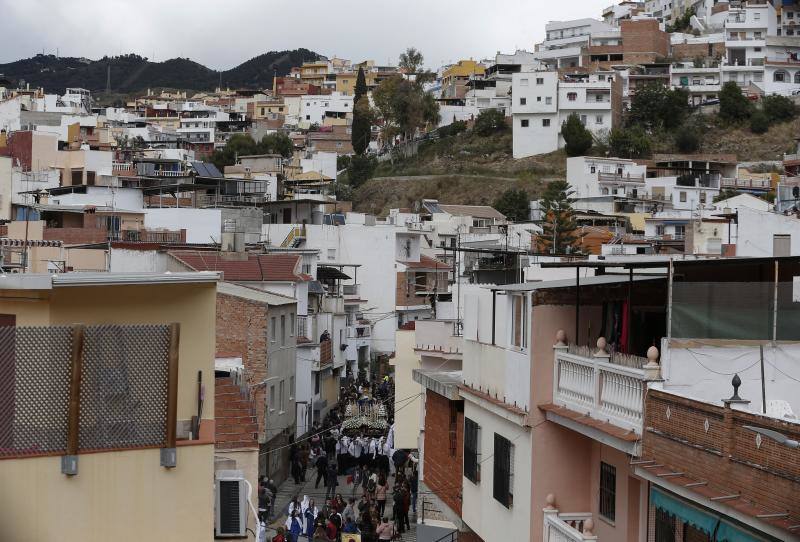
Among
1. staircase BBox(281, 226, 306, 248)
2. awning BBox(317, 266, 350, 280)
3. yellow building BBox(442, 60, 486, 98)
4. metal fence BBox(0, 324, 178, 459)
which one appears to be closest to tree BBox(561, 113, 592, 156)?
yellow building BBox(442, 60, 486, 98)

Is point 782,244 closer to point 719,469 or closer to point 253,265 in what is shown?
point 253,265

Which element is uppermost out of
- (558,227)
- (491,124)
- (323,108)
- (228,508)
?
(323,108)

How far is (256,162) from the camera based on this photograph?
290 feet

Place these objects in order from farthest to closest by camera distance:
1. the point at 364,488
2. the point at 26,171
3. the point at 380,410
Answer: the point at 26,171, the point at 380,410, the point at 364,488

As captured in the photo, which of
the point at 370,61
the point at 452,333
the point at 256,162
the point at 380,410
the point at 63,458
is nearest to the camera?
the point at 63,458

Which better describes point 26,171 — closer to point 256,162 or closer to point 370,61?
point 256,162

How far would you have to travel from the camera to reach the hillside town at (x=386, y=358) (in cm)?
1102

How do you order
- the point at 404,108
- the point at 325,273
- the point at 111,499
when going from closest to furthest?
the point at 111,499
the point at 325,273
the point at 404,108

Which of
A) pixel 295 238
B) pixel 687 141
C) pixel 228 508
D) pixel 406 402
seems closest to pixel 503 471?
pixel 228 508

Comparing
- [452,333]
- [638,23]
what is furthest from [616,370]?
[638,23]

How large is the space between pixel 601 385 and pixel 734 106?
96227mm

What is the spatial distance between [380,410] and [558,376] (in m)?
22.9

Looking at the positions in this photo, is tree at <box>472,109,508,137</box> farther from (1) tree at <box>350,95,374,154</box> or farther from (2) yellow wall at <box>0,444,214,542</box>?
(2) yellow wall at <box>0,444,214,542</box>

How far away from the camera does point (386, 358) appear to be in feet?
190
